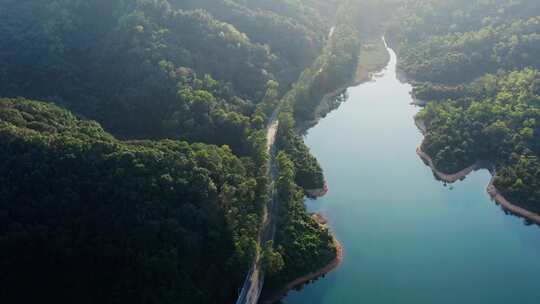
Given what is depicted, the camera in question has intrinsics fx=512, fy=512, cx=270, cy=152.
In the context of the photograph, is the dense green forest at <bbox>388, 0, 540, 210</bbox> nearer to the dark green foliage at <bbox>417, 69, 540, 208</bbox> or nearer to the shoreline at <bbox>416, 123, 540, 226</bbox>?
the dark green foliage at <bbox>417, 69, 540, 208</bbox>

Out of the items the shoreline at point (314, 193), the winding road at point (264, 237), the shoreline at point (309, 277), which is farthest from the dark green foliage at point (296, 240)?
the shoreline at point (314, 193)

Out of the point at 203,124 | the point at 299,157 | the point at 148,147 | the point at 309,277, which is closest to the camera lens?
the point at 309,277

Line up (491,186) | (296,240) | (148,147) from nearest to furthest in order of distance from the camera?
(296,240)
(148,147)
(491,186)

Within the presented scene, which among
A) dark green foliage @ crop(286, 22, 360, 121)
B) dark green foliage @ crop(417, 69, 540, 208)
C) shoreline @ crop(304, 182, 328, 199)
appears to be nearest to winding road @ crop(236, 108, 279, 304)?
shoreline @ crop(304, 182, 328, 199)

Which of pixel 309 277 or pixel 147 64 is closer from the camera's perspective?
pixel 309 277

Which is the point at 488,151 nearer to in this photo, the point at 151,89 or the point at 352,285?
the point at 352,285

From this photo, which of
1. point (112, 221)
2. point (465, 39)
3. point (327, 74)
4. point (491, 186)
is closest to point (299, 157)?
point (491, 186)

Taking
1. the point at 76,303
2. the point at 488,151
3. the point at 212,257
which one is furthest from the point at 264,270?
the point at 488,151

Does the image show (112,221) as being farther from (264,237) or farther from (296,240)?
(296,240)

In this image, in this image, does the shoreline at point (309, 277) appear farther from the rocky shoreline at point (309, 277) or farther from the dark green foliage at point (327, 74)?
the dark green foliage at point (327, 74)
